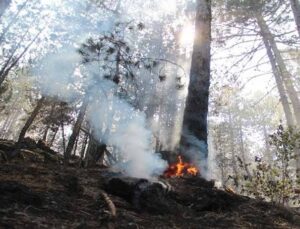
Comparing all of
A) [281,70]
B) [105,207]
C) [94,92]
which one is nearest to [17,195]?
[105,207]

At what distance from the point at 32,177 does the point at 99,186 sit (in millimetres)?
1023

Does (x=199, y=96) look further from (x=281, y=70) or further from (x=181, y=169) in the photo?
(x=281, y=70)

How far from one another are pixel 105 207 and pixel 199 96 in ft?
16.3

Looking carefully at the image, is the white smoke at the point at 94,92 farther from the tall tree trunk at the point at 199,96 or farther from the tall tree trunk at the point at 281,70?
the tall tree trunk at the point at 281,70

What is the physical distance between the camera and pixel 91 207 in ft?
14.4

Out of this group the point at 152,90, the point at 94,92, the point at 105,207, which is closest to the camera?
the point at 105,207

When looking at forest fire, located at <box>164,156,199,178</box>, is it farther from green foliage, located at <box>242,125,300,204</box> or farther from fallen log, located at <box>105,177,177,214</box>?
Answer: fallen log, located at <box>105,177,177,214</box>

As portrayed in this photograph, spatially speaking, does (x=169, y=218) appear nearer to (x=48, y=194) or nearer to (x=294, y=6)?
(x=48, y=194)

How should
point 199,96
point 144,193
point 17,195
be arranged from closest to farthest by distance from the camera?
point 17,195
point 144,193
point 199,96

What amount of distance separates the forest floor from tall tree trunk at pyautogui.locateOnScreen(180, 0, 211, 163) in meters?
1.63

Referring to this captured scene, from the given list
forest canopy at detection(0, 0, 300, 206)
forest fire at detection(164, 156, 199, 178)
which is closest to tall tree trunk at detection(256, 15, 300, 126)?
forest canopy at detection(0, 0, 300, 206)

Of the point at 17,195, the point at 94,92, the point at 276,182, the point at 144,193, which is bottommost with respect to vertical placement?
the point at 17,195

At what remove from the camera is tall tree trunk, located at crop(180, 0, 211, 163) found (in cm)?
825

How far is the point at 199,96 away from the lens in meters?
8.84
